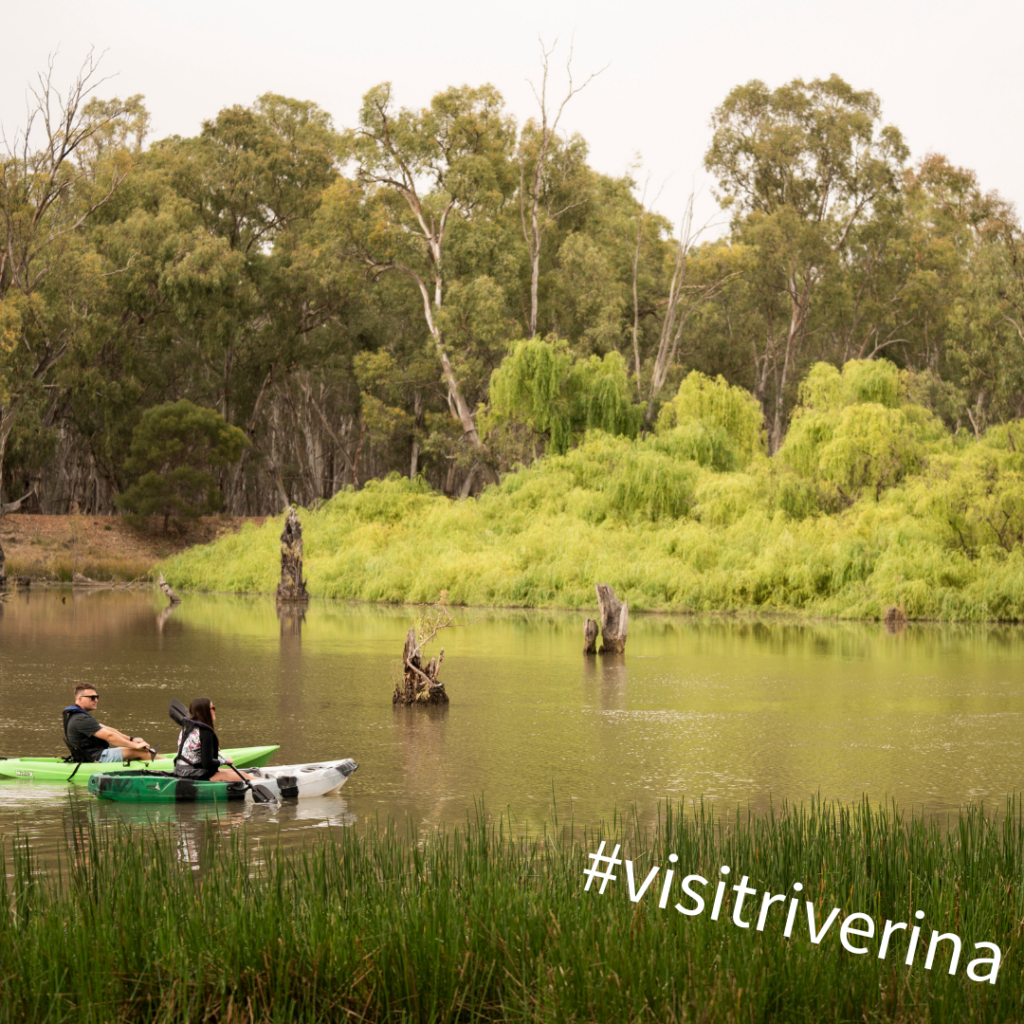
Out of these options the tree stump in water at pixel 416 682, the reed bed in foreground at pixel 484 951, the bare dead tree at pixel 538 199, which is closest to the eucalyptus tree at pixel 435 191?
the bare dead tree at pixel 538 199

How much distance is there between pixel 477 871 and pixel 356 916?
914mm

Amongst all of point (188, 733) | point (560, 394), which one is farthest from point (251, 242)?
point (188, 733)

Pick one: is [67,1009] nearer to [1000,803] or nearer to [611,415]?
[1000,803]

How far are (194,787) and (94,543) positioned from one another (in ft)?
133

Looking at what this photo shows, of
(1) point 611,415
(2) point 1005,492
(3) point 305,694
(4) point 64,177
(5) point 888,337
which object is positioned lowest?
(3) point 305,694

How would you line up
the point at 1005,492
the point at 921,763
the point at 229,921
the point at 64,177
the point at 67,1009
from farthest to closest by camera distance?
the point at 64,177 < the point at 1005,492 < the point at 921,763 < the point at 229,921 < the point at 67,1009

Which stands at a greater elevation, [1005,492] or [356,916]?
[1005,492]

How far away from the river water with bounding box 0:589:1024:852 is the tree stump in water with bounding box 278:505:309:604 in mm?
8963

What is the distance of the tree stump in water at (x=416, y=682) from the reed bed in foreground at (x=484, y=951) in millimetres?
10072

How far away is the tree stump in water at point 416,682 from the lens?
640 inches

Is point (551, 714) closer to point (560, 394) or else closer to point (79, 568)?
point (560, 394)

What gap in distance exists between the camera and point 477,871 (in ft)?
20.6

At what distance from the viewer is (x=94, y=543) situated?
48.8m

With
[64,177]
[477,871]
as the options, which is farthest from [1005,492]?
[64,177]
